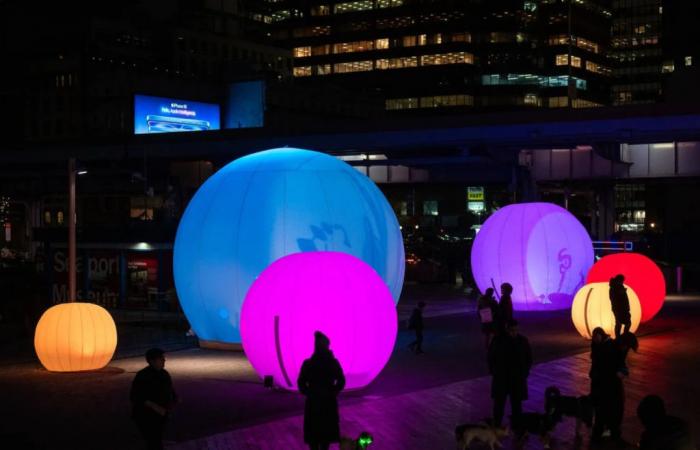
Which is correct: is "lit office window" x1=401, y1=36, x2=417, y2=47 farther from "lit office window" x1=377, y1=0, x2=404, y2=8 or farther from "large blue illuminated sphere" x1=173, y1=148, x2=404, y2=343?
"large blue illuminated sphere" x1=173, y1=148, x2=404, y2=343

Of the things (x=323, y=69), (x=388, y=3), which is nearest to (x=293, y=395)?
(x=388, y=3)

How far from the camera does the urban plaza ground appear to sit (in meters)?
13.8

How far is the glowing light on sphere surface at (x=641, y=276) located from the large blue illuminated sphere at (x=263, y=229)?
7317mm

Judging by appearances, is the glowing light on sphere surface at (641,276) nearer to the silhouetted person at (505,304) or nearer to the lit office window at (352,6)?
the silhouetted person at (505,304)

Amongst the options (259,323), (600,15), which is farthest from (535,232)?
(600,15)

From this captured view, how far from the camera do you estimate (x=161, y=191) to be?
5769cm

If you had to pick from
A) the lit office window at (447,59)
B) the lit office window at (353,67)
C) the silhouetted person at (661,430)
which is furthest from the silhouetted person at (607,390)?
the lit office window at (353,67)

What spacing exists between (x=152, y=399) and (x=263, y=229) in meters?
10.4

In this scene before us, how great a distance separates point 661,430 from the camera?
6.98 m

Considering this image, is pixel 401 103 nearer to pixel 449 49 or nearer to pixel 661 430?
pixel 449 49

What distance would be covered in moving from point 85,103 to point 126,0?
21731 mm

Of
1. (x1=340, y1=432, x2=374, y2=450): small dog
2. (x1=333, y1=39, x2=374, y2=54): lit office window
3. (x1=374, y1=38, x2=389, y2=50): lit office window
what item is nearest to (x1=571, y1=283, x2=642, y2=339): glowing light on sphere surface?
(x1=340, y1=432, x2=374, y2=450): small dog

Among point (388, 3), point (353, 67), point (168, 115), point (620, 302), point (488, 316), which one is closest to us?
point (488, 316)

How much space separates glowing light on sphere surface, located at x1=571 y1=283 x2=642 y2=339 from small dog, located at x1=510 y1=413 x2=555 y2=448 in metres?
10.1
